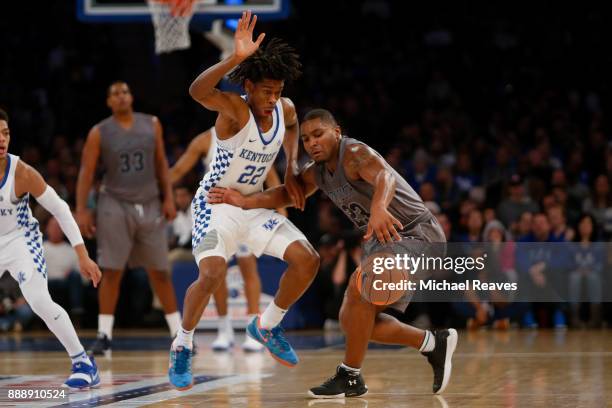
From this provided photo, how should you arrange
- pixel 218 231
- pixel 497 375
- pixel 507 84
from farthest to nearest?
pixel 507 84 → pixel 497 375 → pixel 218 231

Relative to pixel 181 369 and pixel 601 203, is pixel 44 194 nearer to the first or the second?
pixel 181 369

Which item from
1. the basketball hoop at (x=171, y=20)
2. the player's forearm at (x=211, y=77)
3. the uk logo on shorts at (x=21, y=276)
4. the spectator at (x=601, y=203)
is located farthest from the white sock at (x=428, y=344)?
the spectator at (x=601, y=203)

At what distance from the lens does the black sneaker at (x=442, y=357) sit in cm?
626

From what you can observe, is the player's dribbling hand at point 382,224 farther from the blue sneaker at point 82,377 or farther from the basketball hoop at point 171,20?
the basketball hoop at point 171,20

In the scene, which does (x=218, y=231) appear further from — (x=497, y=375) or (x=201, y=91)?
(x=497, y=375)

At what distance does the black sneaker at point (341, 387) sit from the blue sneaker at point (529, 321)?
5.94m

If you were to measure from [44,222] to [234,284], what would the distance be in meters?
2.79

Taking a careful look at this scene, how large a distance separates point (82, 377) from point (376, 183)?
2.16 meters

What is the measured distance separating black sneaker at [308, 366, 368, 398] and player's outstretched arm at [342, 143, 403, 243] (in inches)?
33.3

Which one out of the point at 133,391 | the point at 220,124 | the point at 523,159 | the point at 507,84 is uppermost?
the point at 507,84

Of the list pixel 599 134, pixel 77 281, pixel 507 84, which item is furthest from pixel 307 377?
pixel 507 84

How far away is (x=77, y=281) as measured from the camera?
12602 millimetres

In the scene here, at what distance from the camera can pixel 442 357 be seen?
6.40 meters

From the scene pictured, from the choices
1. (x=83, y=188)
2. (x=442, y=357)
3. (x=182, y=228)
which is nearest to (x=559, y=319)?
(x=182, y=228)
